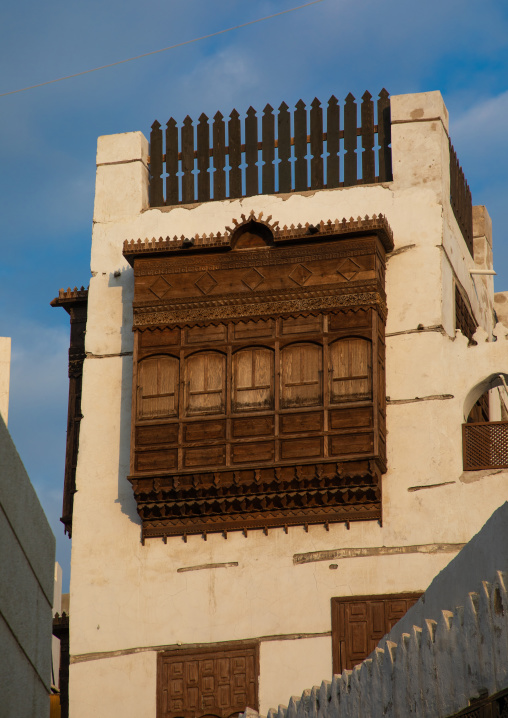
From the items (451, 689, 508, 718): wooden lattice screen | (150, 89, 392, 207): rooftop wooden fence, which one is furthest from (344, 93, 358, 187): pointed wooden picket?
(451, 689, 508, 718): wooden lattice screen

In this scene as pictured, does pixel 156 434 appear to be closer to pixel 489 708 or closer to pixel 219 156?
pixel 219 156

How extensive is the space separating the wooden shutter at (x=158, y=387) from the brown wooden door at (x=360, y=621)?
373 centimetres

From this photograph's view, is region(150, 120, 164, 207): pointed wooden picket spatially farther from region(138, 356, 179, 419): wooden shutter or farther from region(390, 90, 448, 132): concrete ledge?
region(390, 90, 448, 132): concrete ledge

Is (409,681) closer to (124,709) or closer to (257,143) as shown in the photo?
(124,709)

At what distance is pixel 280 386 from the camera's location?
19453 millimetres

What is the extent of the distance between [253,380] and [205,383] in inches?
28.3

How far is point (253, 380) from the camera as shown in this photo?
772 inches

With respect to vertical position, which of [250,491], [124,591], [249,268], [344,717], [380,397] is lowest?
[344,717]

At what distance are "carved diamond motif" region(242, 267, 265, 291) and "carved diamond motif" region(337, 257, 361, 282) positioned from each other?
1174 mm

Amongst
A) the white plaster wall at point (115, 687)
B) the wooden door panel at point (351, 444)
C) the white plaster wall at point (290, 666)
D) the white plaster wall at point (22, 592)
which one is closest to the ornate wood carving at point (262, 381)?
the wooden door panel at point (351, 444)

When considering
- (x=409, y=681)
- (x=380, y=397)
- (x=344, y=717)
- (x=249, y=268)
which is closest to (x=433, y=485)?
(x=380, y=397)

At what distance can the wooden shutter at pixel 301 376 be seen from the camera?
63.4 feet

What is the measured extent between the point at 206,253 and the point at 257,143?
8.93 feet

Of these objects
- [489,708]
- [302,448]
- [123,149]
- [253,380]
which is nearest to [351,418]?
[302,448]
